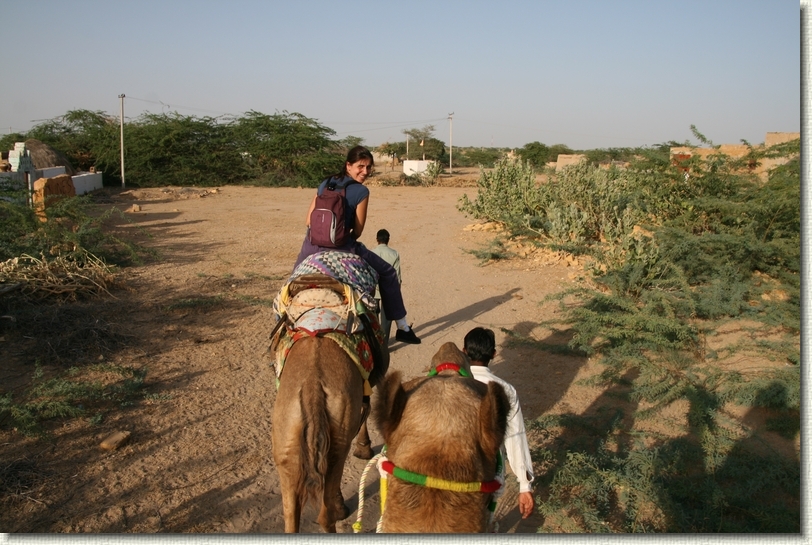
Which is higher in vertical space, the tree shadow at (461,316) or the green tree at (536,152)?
the green tree at (536,152)

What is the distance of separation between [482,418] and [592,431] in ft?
11.0

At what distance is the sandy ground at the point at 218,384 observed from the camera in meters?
4.01

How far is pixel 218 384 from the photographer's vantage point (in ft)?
20.4

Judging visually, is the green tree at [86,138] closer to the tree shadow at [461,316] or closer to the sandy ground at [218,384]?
the sandy ground at [218,384]

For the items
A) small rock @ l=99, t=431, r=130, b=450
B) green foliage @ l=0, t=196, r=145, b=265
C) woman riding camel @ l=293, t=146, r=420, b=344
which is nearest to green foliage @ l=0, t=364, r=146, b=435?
small rock @ l=99, t=431, r=130, b=450

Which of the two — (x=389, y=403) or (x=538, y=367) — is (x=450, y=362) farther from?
(x=538, y=367)

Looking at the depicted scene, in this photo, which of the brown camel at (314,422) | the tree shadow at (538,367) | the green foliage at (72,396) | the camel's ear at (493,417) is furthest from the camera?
the tree shadow at (538,367)

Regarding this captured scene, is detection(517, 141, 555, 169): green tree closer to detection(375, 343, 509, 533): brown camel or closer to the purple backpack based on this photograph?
the purple backpack

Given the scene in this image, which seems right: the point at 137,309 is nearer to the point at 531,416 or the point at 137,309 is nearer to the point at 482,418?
the point at 531,416

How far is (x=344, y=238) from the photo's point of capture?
14.4 feet

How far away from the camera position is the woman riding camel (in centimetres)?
455

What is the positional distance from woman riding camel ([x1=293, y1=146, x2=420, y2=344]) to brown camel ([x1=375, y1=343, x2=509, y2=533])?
91.8 inches

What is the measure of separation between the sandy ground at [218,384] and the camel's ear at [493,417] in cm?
202

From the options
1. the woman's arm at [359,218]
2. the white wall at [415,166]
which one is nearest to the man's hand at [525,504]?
the woman's arm at [359,218]
